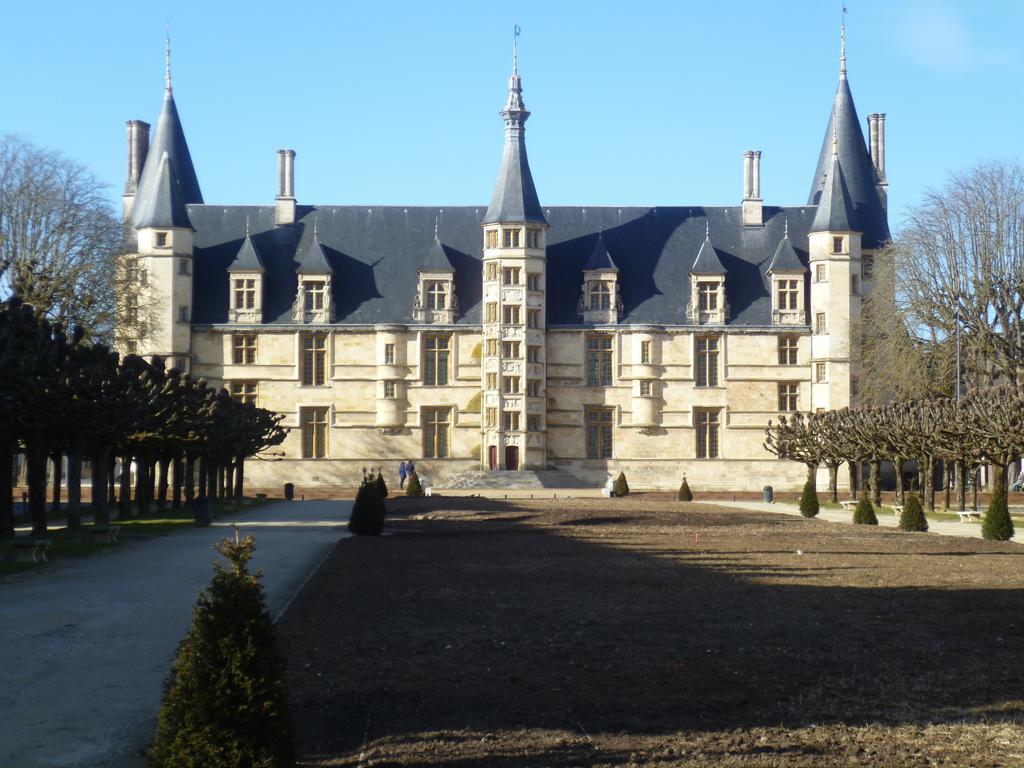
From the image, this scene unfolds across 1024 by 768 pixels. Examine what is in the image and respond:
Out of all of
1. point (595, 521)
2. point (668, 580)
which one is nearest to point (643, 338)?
point (595, 521)

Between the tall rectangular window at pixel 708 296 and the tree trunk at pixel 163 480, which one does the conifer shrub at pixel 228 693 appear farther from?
the tall rectangular window at pixel 708 296

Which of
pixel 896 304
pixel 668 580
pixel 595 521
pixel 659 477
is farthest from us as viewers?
pixel 659 477

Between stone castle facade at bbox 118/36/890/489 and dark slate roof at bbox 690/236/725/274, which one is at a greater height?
dark slate roof at bbox 690/236/725/274

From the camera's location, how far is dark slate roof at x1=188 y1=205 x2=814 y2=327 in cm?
6400

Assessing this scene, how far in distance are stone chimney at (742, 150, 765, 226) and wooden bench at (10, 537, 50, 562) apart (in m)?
49.2

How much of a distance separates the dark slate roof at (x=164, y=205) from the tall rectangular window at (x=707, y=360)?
23061 millimetres

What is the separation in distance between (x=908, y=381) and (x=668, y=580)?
3387 cm

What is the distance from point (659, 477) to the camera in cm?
6291

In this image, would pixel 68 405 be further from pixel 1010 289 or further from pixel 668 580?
pixel 1010 289

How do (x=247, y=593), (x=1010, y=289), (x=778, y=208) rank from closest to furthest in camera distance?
(x=247, y=593) < (x=1010, y=289) < (x=778, y=208)

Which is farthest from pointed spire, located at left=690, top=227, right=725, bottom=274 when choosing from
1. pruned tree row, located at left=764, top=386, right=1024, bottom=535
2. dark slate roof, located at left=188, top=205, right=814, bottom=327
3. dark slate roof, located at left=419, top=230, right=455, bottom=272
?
pruned tree row, located at left=764, top=386, right=1024, bottom=535

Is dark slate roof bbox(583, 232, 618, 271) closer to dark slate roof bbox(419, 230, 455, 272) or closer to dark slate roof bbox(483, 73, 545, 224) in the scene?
dark slate roof bbox(483, 73, 545, 224)

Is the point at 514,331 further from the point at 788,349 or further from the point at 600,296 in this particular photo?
the point at 788,349

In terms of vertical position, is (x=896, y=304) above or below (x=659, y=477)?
above
